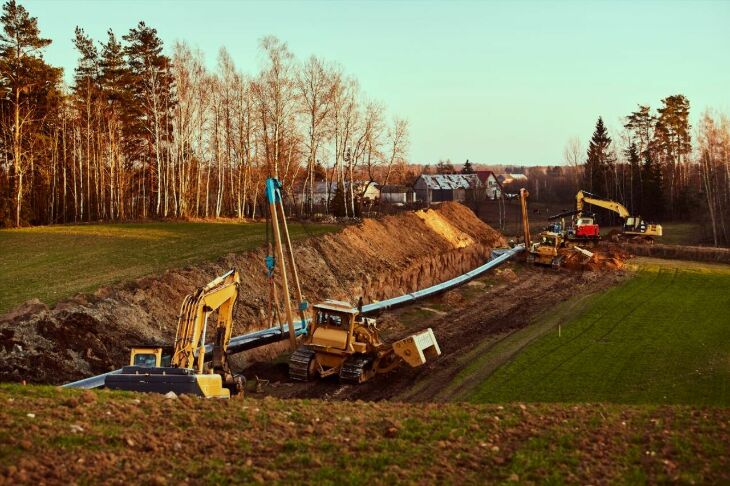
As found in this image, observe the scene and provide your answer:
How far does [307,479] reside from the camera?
857 centimetres

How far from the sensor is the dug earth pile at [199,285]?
1719cm

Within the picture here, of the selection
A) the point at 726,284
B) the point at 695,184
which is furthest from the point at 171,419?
the point at 695,184

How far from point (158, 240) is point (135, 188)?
1081 inches

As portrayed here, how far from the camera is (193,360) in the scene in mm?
14273

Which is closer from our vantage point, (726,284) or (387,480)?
(387,480)

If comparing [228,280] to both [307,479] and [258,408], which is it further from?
[307,479]

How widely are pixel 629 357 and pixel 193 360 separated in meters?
13.2

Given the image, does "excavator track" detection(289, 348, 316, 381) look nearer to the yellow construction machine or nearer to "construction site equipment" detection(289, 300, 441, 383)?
"construction site equipment" detection(289, 300, 441, 383)

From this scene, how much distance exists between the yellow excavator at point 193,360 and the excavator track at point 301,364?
Answer: 244 cm

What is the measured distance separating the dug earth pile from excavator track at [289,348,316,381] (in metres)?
2.08

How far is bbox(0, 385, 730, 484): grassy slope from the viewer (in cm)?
867

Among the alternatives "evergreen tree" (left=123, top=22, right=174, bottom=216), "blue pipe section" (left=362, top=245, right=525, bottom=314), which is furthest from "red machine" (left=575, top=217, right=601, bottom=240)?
"evergreen tree" (left=123, top=22, right=174, bottom=216)

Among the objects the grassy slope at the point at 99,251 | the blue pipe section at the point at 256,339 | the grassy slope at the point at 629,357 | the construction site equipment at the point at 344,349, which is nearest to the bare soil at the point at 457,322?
the construction site equipment at the point at 344,349

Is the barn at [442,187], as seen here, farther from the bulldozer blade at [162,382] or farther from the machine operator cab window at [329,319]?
the bulldozer blade at [162,382]
